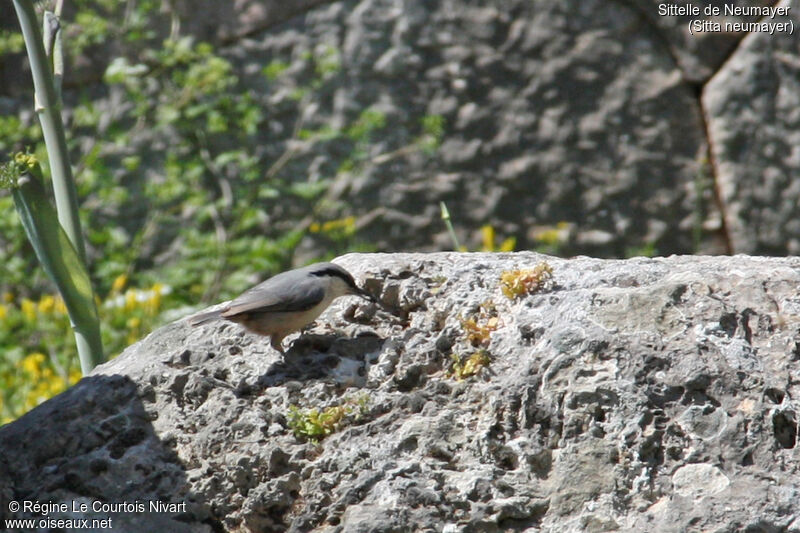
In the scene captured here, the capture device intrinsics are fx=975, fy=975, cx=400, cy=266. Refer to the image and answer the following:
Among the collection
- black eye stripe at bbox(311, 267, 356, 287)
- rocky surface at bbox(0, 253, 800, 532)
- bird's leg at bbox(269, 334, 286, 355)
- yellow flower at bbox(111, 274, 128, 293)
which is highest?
yellow flower at bbox(111, 274, 128, 293)

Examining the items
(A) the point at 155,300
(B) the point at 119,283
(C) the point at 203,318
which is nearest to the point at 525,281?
(C) the point at 203,318

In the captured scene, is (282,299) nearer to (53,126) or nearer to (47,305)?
(53,126)

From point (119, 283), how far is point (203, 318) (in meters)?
2.79

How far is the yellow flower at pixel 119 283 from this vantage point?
564 centimetres

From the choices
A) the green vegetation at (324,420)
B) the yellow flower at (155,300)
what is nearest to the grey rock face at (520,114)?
the yellow flower at (155,300)

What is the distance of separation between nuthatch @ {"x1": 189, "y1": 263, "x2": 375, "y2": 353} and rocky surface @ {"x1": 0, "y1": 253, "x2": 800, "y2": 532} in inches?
2.9

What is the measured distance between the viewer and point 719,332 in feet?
8.39

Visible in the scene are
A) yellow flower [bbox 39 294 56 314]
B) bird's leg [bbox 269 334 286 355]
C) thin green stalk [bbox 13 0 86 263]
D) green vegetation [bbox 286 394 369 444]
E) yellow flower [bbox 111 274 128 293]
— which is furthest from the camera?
yellow flower [bbox 111 274 128 293]

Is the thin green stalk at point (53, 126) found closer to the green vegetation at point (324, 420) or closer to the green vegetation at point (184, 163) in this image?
the green vegetation at point (324, 420)

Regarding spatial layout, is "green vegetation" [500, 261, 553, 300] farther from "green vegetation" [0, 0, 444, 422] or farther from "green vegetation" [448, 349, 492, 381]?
"green vegetation" [0, 0, 444, 422]

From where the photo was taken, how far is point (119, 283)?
5641 millimetres

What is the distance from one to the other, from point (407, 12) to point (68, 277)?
327cm

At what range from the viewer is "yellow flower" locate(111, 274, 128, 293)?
5.64 metres

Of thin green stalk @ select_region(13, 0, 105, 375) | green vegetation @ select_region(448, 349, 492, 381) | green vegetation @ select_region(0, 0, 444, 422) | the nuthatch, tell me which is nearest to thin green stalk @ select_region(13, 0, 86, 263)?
thin green stalk @ select_region(13, 0, 105, 375)
